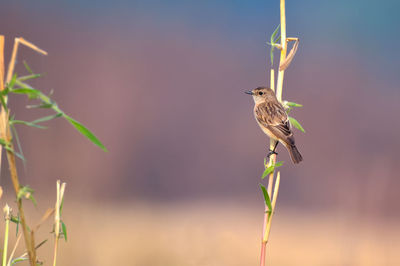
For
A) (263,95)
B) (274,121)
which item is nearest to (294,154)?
(274,121)

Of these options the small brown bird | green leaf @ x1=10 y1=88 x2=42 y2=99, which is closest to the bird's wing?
the small brown bird

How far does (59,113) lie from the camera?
28.1 inches

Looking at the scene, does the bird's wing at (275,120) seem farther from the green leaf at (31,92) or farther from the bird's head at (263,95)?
the green leaf at (31,92)

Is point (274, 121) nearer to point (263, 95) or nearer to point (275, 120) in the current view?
point (275, 120)

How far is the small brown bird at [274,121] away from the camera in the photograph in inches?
71.6

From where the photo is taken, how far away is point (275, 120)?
6.35ft

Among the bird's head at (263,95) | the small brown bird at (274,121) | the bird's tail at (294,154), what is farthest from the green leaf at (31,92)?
the bird's head at (263,95)

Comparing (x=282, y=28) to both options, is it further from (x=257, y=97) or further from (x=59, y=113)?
(x=257, y=97)

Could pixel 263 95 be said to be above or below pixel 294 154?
above

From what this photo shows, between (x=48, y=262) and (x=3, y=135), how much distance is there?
299 centimetres

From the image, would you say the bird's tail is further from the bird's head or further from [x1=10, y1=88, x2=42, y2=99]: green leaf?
[x1=10, y1=88, x2=42, y2=99]: green leaf

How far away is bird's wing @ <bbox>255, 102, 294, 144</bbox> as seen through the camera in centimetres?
183

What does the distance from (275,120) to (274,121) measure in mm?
18

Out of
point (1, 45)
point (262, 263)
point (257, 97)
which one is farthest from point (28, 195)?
point (257, 97)
